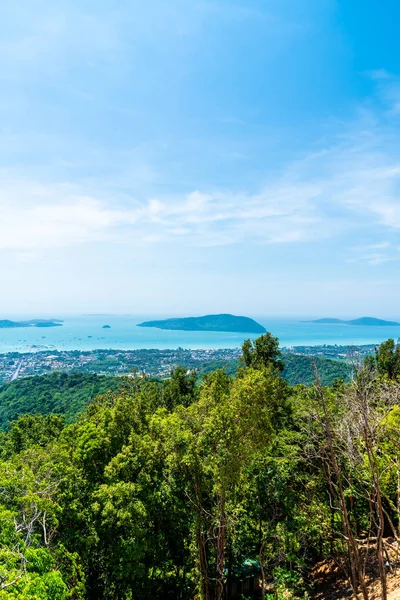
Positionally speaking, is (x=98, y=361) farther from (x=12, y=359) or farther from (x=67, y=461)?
(x=67, y=461)

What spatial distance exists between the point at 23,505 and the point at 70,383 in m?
52.3

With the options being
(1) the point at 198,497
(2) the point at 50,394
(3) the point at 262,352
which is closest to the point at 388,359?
(3) the point at 262,352

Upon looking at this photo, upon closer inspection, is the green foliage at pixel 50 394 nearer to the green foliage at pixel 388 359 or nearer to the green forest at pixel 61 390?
the green forest at pixel 61 390

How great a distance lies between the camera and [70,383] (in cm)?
5566

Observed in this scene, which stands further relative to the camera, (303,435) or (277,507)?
(303,435)

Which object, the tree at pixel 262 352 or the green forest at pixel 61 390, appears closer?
the tree at pixel 262 352

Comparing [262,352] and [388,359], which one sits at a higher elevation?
[262,352]

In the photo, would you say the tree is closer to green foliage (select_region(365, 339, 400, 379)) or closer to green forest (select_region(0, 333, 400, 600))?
green foliage (select_region(365, 339, 400, 379))

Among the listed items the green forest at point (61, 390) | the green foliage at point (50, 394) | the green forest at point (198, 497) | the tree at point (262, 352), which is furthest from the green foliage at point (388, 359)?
the green foliage at point (50, 394)

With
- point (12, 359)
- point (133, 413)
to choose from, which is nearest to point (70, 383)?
point (133, 413)

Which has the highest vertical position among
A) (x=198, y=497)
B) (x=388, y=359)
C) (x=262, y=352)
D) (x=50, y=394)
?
(x=262, y=352)

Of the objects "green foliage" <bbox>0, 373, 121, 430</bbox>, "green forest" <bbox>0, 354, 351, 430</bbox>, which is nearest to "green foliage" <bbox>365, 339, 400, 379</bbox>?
"green forest" <bbox>0, 354, 351, 430</bbox>

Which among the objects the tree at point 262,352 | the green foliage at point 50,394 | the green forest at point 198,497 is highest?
the tree at point 262,352

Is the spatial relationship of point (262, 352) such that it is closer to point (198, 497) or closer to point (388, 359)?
point (388, 359)
